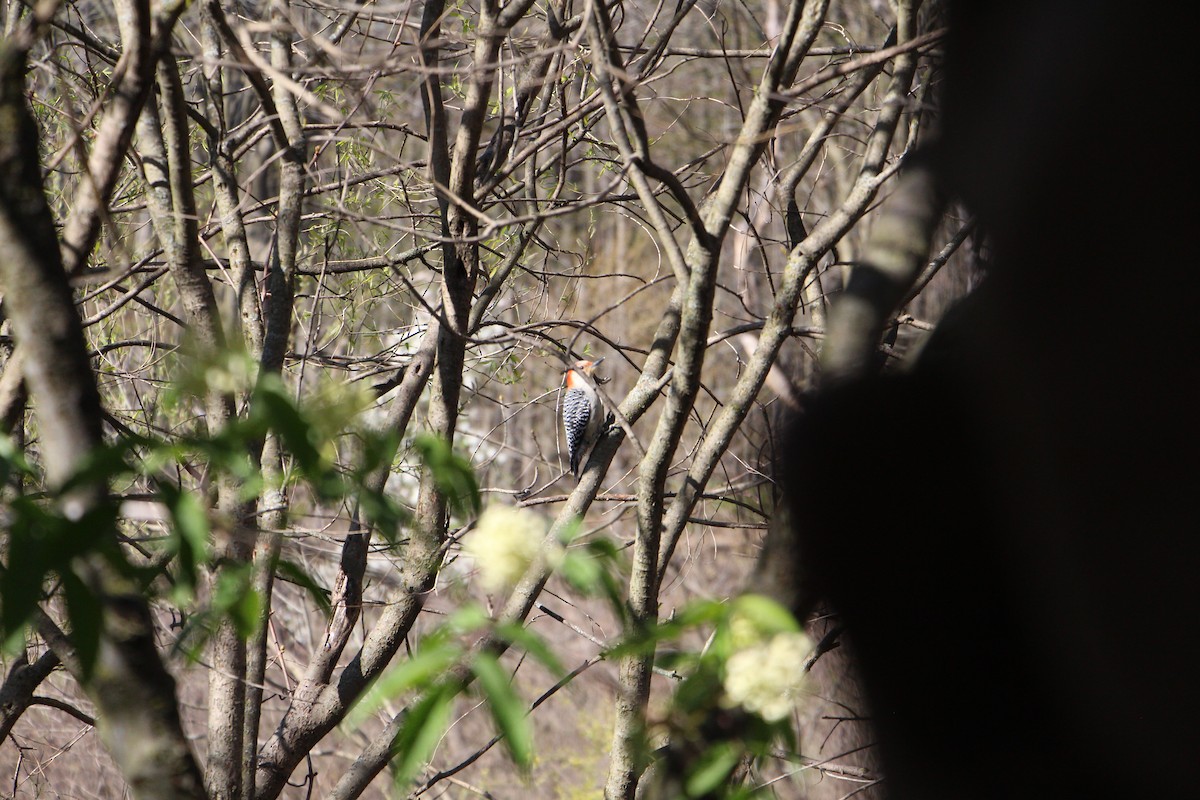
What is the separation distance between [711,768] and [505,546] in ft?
0.93

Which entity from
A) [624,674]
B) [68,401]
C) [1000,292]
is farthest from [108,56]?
[1000,292]

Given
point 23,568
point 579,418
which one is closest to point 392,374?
point 579,418

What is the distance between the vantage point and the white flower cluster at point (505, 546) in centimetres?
97

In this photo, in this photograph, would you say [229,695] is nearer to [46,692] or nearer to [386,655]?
[386,655]

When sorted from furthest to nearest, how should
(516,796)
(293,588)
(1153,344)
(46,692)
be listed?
1. (516,796)
2. (293,588)
3. (46,692)
4. (1153,344)

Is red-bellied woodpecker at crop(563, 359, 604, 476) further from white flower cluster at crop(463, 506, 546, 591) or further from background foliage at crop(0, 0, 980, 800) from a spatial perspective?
white flower cluster at crop(463, 506, 546, 591)

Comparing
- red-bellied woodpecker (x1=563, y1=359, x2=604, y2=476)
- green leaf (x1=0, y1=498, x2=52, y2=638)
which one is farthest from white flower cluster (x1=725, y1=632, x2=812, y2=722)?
red-bellied woodpecker (x1=563, y1=359, x2=604, y2=476)

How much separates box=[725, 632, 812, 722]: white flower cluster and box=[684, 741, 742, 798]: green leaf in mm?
52

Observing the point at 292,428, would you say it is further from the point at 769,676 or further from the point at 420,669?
the point at 769,676

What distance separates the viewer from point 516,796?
710cm

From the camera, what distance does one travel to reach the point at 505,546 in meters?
0.98

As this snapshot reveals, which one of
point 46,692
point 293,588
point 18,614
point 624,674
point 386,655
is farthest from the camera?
point 293,588

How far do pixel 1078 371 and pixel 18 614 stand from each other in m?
0.96

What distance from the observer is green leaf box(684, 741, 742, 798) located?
0.91 m
